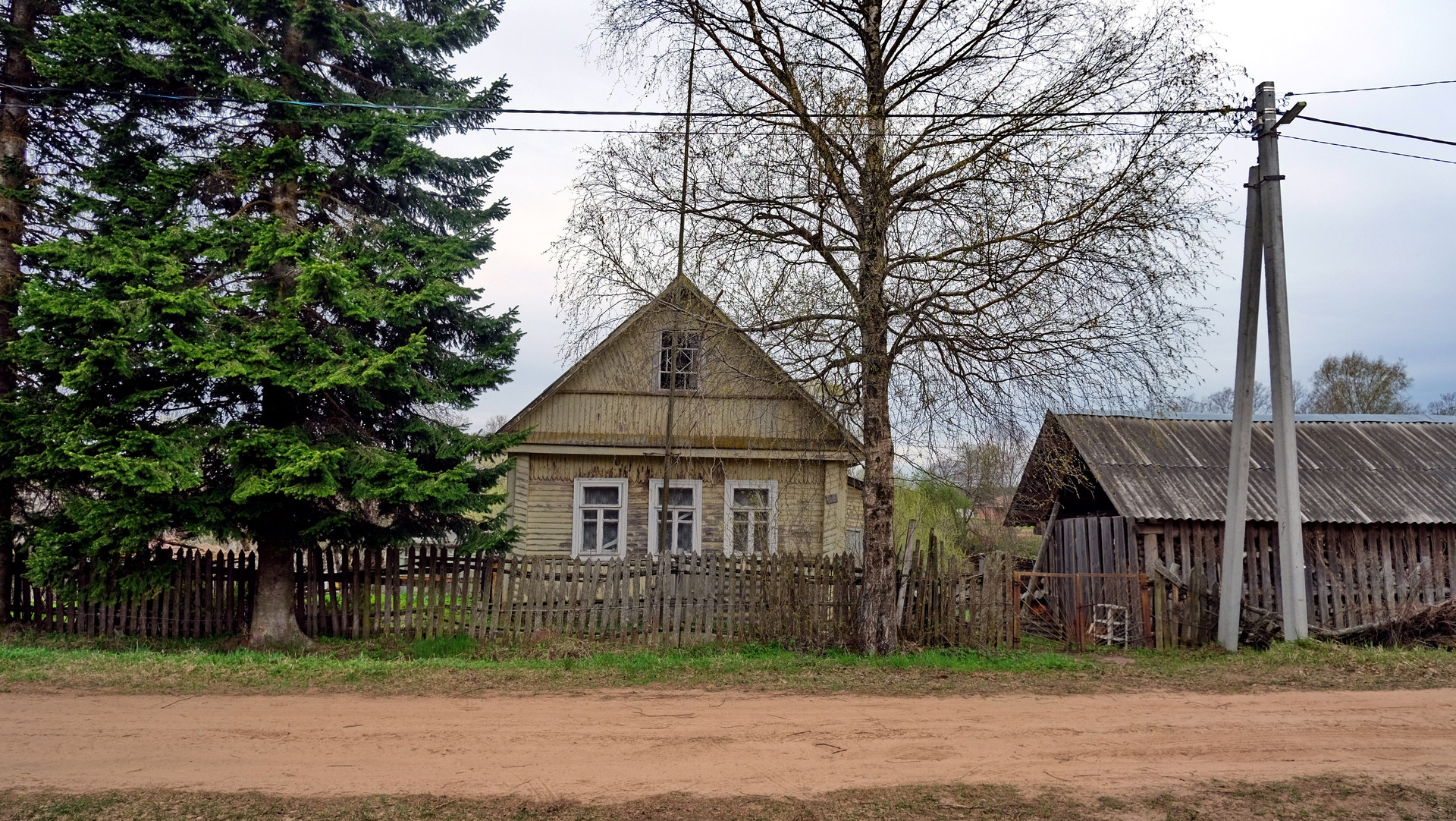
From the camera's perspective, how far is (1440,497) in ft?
55.2

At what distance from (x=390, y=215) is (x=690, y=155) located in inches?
201

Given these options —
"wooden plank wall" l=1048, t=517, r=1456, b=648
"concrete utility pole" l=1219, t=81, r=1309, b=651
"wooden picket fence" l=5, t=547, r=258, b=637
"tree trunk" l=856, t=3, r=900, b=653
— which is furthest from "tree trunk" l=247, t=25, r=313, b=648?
"concrete utility pole" l=1219, t=81, r=1309, b=651

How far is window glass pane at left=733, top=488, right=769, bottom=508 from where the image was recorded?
55.6 feet

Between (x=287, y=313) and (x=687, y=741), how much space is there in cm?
781

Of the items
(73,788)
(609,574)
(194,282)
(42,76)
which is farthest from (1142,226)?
(42,76)

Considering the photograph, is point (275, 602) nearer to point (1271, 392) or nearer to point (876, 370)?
point (876, 370)

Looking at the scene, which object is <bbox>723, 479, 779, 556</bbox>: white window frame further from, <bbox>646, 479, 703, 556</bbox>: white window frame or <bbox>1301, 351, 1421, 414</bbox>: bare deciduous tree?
<bbox>1301, 351, 1421, 414</bbox>: bare deciduous tree

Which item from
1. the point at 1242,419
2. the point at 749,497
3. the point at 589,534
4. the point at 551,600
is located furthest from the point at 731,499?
the point at 1242,419

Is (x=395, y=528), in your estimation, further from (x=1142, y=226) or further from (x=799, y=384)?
(x=1142, y=226)

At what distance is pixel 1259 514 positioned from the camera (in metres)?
15.6

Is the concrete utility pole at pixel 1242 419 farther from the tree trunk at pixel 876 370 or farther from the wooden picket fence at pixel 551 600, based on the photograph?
the tree trunk at pixel 876 370

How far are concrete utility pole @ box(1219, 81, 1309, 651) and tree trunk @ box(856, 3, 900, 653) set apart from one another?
5624mm

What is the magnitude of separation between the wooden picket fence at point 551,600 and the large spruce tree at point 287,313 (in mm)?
538

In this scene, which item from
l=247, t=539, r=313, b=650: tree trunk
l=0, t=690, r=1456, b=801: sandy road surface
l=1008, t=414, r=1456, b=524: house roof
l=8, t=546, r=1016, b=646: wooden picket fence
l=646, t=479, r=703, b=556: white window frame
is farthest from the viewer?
l=646, t=479, r=703, b=556: white window frame
